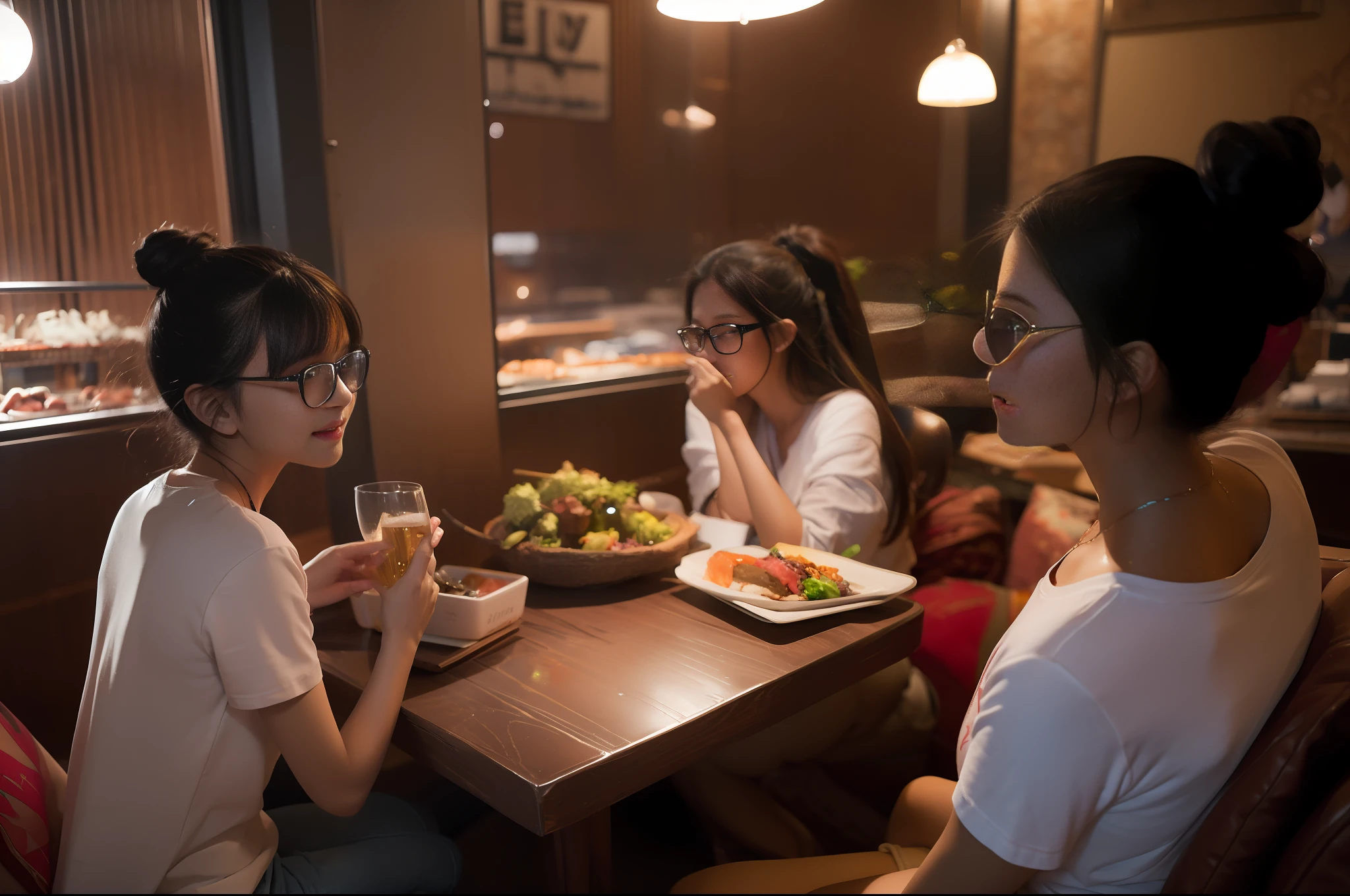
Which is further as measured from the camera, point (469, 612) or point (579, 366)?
point (579, 366)

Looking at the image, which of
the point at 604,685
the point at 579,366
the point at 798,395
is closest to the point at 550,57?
the point at 579,366

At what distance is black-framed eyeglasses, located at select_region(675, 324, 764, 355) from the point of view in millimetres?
1796

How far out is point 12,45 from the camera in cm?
132

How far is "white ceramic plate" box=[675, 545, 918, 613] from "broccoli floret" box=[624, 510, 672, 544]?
0.08 meters

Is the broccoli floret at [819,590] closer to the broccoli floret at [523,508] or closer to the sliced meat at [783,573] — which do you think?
the sliced meat at [783,573]

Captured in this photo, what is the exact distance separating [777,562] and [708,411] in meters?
0.48

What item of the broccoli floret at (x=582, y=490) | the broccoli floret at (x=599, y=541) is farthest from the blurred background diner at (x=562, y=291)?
the broccoli floret at (x=582, y=490)

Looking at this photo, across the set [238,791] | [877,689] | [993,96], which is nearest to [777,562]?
[877,689]

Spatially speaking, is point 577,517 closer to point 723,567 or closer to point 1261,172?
point 723,567

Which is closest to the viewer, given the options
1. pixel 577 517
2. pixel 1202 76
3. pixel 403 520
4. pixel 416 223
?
pixel 403 520

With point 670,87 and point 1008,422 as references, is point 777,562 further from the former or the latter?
point 670,87

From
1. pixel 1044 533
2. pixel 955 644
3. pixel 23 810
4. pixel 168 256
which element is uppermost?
pixel 168 256

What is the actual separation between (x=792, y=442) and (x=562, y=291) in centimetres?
134

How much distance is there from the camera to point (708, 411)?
1860 mm
